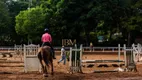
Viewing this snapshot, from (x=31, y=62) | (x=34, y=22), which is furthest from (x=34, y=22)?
(x=31, y=62)

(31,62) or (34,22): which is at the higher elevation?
(34,22)

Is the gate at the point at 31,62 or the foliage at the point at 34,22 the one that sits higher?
the foliage at the point at 34,22

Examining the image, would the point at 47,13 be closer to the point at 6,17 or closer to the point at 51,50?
the point at 6,17

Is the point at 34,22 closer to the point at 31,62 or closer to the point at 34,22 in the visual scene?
the point at 34,22

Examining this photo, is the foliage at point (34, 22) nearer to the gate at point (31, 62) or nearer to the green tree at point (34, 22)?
the green tree at point (34, 22)

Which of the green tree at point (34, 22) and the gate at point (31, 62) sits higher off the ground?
the green tree at point (34, 22)

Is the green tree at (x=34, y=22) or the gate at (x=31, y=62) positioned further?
the green tree at (x=34, y=22)

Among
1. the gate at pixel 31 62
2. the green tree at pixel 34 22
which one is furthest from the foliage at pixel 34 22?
the gate at pixel 31 62

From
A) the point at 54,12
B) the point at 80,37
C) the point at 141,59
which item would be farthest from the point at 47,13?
the point at 141,59

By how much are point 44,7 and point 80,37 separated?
8.86 meters

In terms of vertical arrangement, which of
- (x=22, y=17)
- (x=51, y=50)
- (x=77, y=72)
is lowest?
(x=77, y=72)

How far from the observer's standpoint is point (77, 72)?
59.1 feet

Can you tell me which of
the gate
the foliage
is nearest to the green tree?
the foliage

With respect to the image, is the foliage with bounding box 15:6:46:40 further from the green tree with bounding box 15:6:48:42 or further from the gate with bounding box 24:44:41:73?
the gate with bounding box 24:44:41:73
